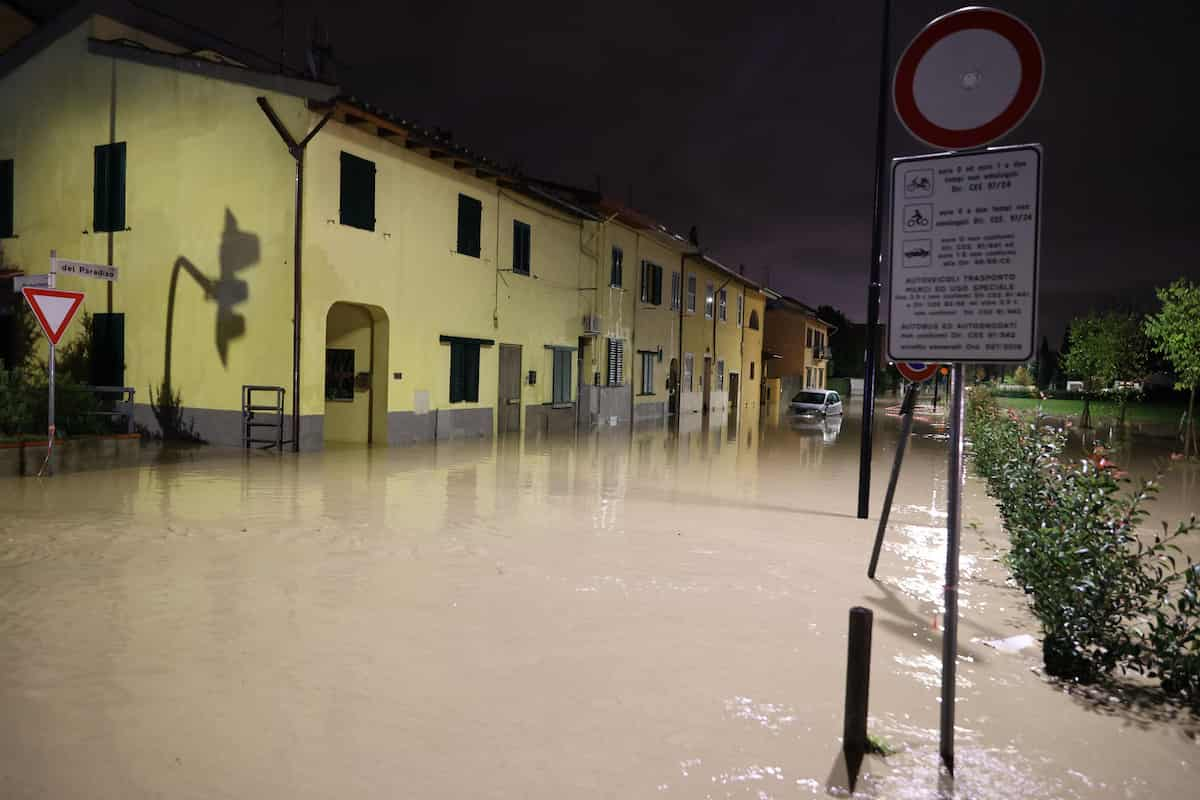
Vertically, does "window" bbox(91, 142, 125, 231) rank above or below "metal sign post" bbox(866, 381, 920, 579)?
above

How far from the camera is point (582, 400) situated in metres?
26.8

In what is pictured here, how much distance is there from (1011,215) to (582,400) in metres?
23.5

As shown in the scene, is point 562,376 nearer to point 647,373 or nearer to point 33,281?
point 647,373

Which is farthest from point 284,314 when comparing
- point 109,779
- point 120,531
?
point 109,779

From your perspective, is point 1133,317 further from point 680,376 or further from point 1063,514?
point 1063,514

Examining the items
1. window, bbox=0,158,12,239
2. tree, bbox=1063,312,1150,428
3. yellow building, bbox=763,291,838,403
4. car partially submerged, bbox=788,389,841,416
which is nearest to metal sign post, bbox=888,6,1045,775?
window, bbox=0,158,12,239

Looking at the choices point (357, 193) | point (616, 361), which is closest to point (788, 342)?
point (616, 361)

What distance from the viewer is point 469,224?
20.3 metres

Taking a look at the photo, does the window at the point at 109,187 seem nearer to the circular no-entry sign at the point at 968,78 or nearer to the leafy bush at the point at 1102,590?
the circular no-entry sign at the point at 968,78

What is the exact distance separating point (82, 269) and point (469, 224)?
9.56 metres

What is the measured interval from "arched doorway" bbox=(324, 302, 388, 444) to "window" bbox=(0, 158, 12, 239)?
918cm

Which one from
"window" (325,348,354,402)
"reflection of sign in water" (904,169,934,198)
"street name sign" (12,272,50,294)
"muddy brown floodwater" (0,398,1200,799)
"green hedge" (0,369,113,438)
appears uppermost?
"street name sign" (12,272,50,294)

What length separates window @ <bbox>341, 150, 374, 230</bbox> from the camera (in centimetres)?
1652

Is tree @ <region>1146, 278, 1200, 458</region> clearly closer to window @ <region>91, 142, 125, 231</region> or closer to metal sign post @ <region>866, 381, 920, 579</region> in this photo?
metal sign post @ <region>866, 381, 920, 579</region>
